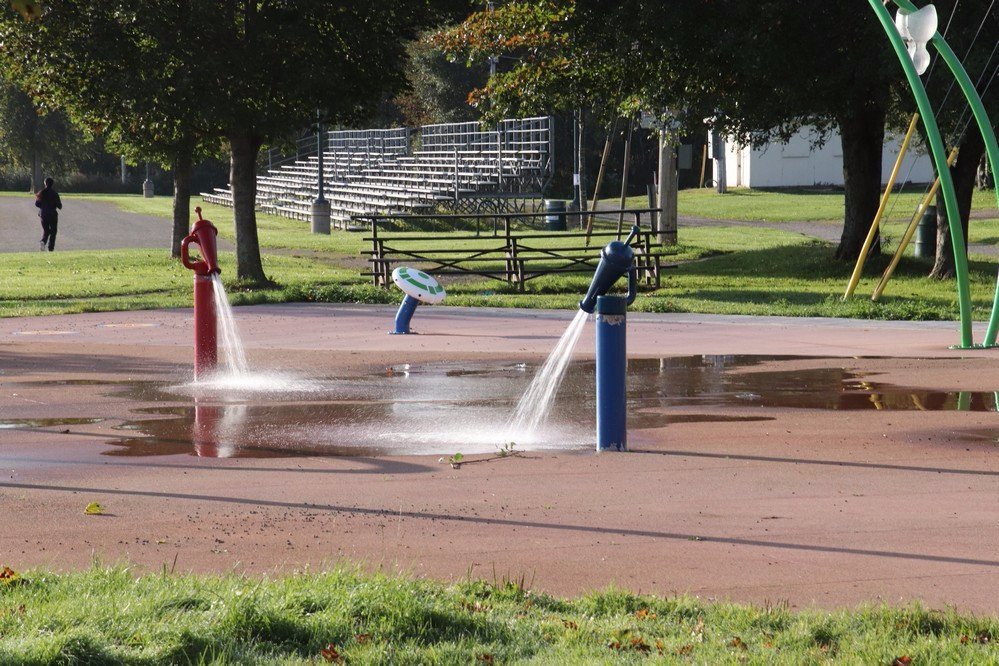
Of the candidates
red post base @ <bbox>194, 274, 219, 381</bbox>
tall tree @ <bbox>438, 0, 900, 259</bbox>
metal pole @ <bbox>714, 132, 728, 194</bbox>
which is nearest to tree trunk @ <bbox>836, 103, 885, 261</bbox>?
tall tree @ <bbox>438, 0, 900, 259</bbox>

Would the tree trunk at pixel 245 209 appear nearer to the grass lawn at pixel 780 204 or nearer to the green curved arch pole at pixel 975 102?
the green curved arch pole at pixel 975 102

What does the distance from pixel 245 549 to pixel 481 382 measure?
601 cm

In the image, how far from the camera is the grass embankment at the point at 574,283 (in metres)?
18.9

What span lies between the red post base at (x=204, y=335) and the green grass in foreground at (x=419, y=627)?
6.88 m

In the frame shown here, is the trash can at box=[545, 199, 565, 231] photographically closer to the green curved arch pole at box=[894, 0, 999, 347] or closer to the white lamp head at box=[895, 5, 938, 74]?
the white lamp head at box=[895, 5, 938, 74]

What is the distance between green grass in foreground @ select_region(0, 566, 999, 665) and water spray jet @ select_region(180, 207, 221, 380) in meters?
6.72

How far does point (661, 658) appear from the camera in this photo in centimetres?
443

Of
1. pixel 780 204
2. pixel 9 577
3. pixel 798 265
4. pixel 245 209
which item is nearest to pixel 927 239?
pixel 798 265

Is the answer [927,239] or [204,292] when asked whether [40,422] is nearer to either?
[204,292]

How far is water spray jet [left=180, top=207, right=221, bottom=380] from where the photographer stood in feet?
38.5

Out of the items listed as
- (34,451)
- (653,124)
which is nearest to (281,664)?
(34,451)

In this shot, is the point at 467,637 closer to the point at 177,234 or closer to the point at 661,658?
the point at 661,658

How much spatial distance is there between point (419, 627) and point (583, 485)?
280cm

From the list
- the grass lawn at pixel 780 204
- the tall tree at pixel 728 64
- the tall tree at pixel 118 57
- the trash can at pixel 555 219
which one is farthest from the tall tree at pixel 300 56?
the grass lawn at pixel 780 204
